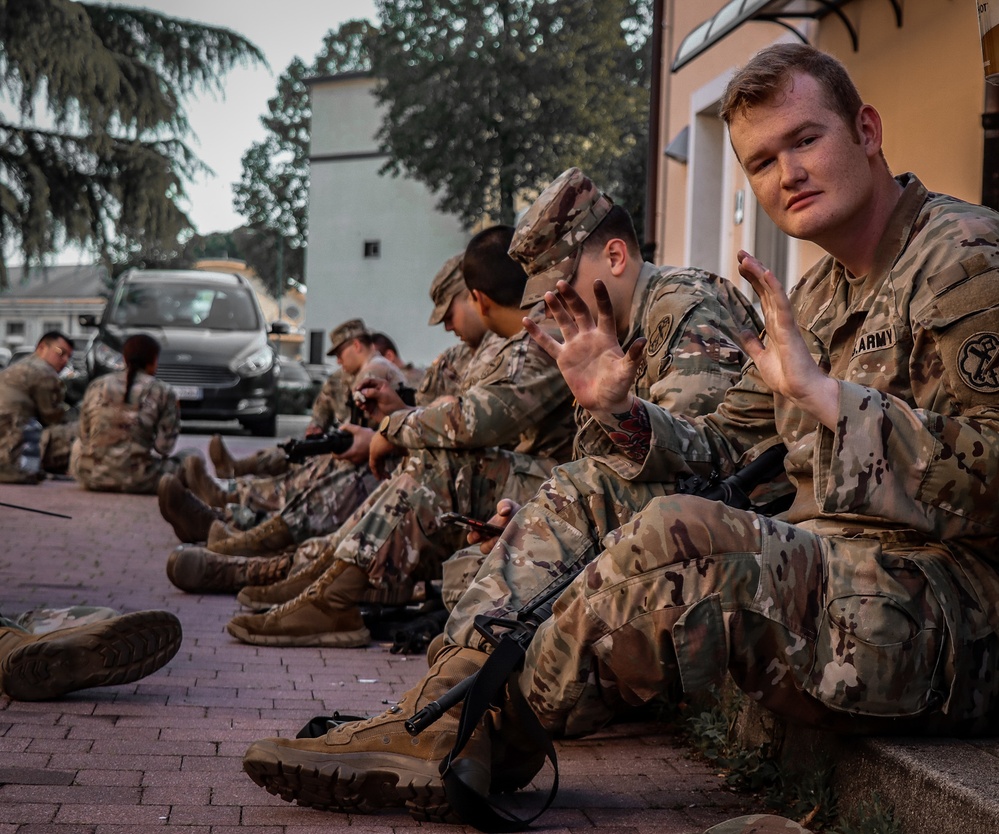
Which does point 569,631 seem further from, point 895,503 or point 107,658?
point 107,658

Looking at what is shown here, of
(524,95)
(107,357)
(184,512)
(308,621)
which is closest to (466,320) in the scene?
(308,621)

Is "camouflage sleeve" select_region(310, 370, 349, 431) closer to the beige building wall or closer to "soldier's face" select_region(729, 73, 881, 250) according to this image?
the beige building wall

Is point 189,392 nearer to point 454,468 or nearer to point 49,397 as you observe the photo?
point 49,397

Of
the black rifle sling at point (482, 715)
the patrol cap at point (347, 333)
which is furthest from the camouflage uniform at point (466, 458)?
the patrol cap at point (347, 333)

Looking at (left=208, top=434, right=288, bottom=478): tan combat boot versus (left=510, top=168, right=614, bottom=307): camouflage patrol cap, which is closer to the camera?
(left=510, top=168, right=614, bottom=307): camouflage patrol cap

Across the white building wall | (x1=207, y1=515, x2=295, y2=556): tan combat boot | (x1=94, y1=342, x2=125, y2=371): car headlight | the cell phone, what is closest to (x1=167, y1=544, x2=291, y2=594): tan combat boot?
(x1=207, y1=515, x2=295, y2=556): tan combat boot

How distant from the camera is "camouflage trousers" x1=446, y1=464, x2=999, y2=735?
258cm

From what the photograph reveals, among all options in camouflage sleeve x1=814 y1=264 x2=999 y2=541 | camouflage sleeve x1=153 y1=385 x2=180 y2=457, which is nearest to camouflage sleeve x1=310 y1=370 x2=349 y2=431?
camouflage sleeve x1=153 y1=385 x2=180 y2=457

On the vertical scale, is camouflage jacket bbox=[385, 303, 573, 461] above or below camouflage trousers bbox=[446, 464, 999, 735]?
above

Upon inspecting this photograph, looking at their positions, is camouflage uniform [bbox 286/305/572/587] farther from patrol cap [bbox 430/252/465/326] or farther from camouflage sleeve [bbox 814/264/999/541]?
camouflage sleeve [bbox 814/264/999/541]

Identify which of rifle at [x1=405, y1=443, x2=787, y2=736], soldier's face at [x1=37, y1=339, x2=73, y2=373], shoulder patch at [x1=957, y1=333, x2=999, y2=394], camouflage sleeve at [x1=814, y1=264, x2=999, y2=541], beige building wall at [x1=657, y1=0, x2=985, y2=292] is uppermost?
beige building wall at [x1=657, y1=0, x2=985, y2=292]

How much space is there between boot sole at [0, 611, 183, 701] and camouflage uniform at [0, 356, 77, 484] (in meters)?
9.26

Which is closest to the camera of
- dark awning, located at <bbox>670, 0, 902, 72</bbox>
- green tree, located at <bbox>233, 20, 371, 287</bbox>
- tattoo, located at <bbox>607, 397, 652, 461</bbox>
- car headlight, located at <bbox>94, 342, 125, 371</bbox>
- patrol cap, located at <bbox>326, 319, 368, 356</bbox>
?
tattoo, located at <bbox>607, 397, 652, 461</bbox>

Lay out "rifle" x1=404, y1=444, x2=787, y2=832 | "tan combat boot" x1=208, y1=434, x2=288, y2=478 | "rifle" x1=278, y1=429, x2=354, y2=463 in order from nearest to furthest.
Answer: "rifle" x1=404, y1=444, x2=787, y2=832 < "rifle" x1=278, y1=429, x2=354, y2=463 < "tan combat boot" x1=208, y1=434, x2=288, y2=478
